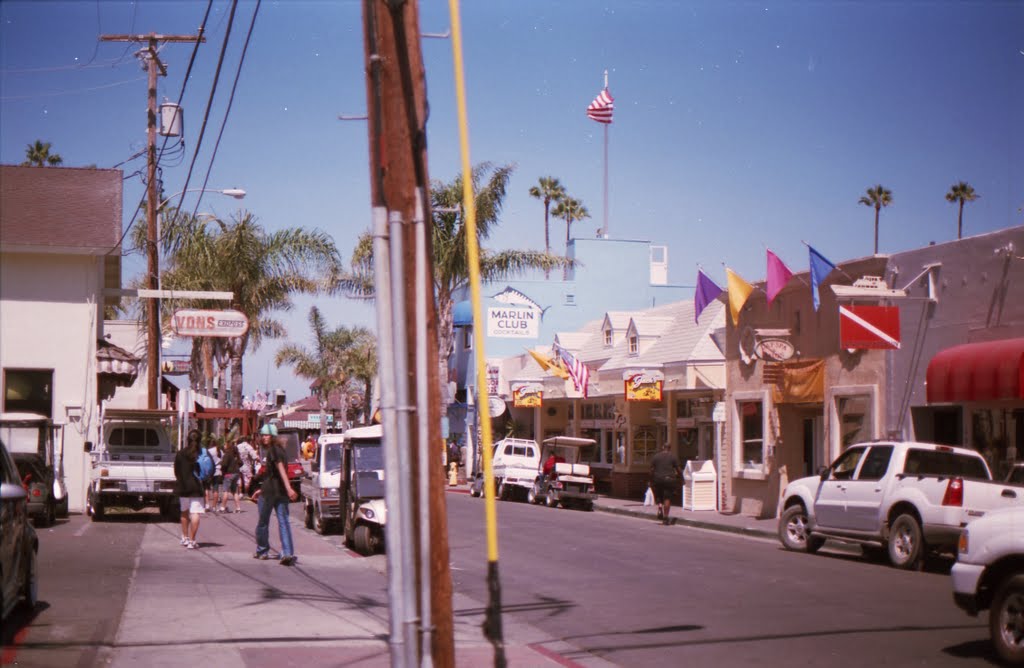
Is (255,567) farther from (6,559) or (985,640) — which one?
(985,640)

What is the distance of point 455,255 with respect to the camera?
138 feet

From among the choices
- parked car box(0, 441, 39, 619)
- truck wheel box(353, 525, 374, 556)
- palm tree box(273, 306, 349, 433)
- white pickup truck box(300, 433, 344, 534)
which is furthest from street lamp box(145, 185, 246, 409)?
palm tree box(273, 306, 349, 433)

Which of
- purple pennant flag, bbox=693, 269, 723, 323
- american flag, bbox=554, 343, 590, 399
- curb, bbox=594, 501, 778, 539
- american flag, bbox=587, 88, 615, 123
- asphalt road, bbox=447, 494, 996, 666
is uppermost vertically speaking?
american flag, bbox=587, 88, 615, 123

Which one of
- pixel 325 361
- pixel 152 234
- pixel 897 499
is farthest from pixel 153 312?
pixel 325 361

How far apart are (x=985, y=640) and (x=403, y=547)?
661 centimetres

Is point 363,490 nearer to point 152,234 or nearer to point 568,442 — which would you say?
point 152,234

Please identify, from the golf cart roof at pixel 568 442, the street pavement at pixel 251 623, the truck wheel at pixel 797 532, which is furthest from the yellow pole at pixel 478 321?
the golf cart roof at pixel 568 442

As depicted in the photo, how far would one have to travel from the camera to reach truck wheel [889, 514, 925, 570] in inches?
668

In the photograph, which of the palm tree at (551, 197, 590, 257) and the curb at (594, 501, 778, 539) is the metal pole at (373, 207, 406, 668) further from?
the palm tree at (551, 197, 590, 257)

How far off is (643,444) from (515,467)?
4.53 meters

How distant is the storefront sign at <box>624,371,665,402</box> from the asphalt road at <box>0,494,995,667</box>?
12676 millimetres

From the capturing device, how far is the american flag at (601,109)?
43094 mm

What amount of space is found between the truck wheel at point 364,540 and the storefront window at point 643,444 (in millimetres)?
20226

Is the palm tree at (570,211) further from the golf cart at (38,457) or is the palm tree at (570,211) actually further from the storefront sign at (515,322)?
the golf cart at (38,457)
